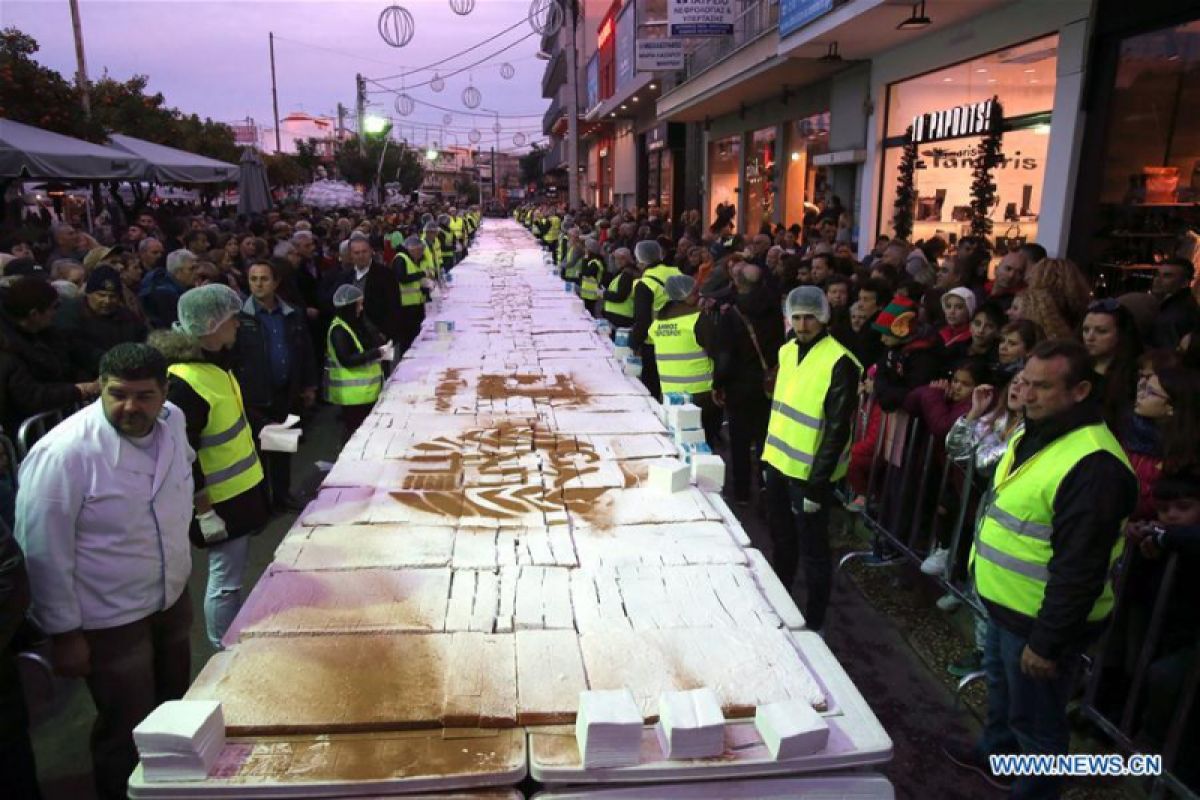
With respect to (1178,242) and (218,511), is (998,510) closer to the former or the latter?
(218,511)

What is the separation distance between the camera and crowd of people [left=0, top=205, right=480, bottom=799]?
267 centimetres

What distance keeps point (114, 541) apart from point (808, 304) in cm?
329

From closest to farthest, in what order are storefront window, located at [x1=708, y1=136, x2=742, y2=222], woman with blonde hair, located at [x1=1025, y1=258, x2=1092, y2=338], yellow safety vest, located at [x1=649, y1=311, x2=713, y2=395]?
1. woman with blonde hair, located at [x1=1025, y1=258, x2=1092, y2=338]
2. yellow safety vest, located at [x1=649, y1=311, x2=713, y2=395]
3. storefront window, located at [x1=708, y1=136, x2=742, y2=222]

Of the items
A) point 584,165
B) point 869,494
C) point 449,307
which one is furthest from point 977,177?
point 584,165

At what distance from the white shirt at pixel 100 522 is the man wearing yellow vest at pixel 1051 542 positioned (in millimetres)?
3108

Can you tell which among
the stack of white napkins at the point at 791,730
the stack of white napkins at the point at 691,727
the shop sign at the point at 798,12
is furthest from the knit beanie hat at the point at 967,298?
the shop sign at the point at 798,12

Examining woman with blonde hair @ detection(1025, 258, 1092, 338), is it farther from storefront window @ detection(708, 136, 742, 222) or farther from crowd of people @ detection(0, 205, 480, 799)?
storefront window @ detection(708, 136, 742, 222)

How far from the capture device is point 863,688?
13.5 ft

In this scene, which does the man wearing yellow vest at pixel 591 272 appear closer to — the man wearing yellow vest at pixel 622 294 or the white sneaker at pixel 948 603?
the man wearing yellow vest at pixel 622 294

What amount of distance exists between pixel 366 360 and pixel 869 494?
3887mm

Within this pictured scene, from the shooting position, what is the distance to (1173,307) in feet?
17.3

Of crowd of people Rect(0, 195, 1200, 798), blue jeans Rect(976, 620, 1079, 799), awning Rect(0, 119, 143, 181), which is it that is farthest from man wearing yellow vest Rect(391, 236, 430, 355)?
blue jeans Rect(976, 620, 1079, 799)

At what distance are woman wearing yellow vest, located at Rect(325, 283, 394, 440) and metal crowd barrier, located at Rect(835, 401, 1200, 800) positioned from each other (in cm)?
376

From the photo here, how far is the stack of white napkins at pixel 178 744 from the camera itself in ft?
6.36
